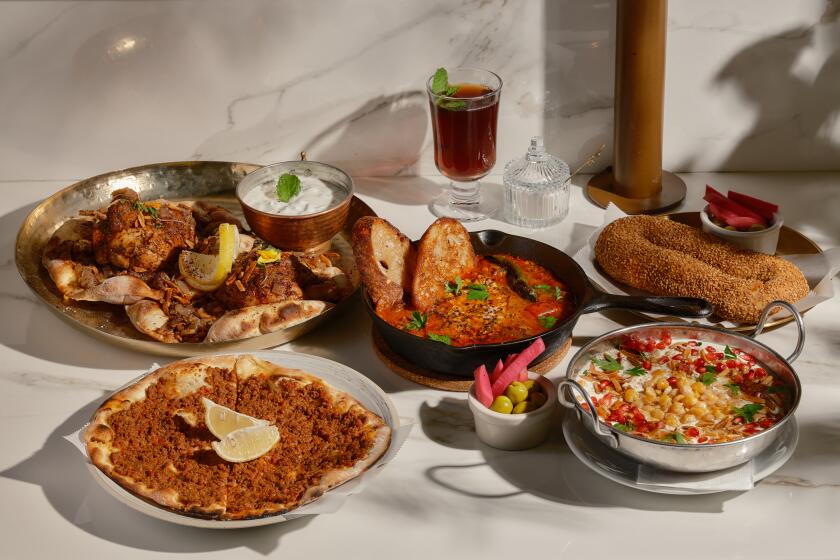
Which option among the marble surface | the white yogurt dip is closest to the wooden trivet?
the white yogurt dip

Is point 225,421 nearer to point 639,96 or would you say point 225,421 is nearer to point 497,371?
point 497,371

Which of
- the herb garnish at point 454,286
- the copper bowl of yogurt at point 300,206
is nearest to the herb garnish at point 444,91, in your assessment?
the copper bowl of yogurt at point 300,206

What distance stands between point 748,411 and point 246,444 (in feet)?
3.50

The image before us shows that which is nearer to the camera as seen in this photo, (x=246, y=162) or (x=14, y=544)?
(x=14, y=544)

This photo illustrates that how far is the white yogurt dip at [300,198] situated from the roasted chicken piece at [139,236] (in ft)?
0.73

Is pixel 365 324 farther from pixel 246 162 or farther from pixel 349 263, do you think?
pixel 246 162

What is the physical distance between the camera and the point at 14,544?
77.5 inches

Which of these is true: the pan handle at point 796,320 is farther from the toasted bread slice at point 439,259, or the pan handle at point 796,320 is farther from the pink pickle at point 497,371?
the toasted bread slice at point 439,259

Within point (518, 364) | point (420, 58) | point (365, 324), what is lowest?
point (365, 324)

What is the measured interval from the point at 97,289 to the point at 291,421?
79 cm

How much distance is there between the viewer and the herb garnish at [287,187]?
280 cm

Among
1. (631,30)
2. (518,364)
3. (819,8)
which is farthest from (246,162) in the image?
(819,8)

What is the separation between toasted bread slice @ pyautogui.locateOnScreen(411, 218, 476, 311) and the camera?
95.8 inches

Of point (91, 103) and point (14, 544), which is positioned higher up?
point (91, 103)
